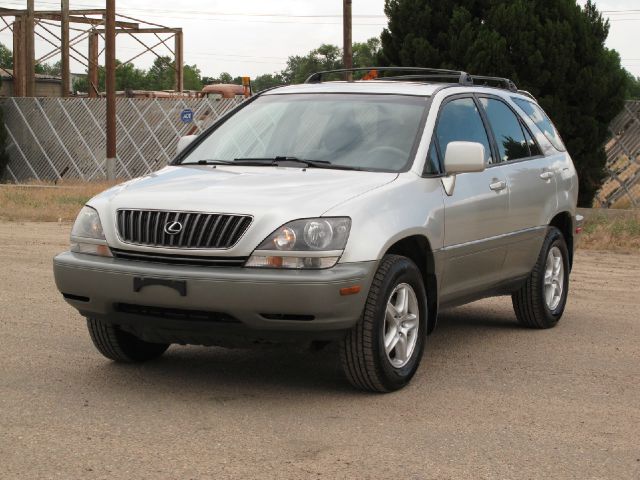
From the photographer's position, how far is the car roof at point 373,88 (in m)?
7.79

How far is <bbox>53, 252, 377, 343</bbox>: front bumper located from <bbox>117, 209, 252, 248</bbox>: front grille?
4.9 inches

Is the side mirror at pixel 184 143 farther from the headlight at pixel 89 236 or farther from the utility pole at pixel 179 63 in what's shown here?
the utility pole at pixel 179 63

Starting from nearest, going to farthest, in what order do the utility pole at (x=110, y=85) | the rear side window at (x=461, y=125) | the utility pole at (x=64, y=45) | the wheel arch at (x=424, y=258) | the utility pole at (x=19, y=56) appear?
1. the wheel arch at (x=424, y=258)
2. the rear side window at (x=461, y=125)
3. the utility pole at (x=110, y=85)
4. the utility pole at (x=64, y=45)
5. the utility pole at (x=19, y=56)

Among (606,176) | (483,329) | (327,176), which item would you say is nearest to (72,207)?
(606,176)

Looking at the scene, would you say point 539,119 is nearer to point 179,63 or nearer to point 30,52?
point 30,52

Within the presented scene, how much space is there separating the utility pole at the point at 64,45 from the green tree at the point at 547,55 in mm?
21549

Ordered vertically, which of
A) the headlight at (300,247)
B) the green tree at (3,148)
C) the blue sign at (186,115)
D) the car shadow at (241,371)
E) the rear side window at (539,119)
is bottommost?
the green tree at (3,148)

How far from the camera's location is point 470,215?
757 cm

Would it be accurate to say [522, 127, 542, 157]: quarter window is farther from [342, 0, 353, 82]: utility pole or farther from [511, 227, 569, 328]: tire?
[342, 0, 353, 82]: utility pole

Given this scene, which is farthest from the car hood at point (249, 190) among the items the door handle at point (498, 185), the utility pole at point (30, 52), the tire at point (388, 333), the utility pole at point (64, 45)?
the utility pole at point (64, 45)

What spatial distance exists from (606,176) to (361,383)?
11.9 m

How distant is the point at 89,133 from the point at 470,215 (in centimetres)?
2495

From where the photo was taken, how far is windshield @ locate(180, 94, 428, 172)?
729 centimetres

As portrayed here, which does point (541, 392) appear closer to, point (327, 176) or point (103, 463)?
point (327, 176)
